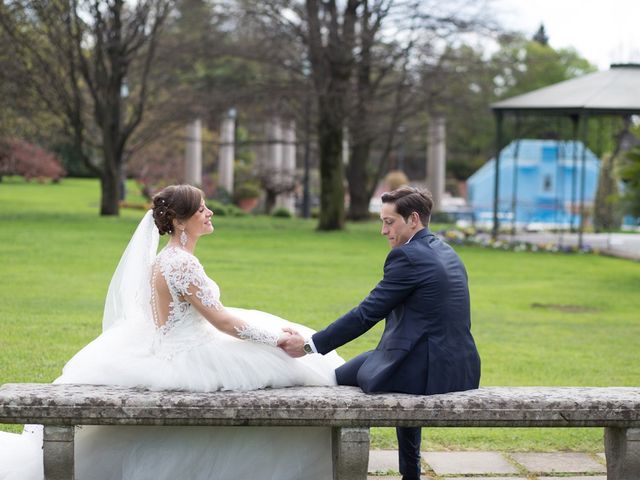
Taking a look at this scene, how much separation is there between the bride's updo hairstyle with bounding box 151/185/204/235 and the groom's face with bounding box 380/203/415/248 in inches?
37.0

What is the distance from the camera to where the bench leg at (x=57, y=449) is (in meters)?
4.96

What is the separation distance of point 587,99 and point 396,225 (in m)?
17.7

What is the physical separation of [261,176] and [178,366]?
30977 millimetres

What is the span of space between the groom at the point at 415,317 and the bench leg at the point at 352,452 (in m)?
0.25

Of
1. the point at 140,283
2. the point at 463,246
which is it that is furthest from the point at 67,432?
the point at 463,246

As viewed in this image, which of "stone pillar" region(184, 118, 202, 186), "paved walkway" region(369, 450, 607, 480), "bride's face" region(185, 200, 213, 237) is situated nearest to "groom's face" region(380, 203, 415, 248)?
"bride's face" region(185, 200, 213, 237)

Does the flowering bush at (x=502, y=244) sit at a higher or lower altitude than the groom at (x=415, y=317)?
lower

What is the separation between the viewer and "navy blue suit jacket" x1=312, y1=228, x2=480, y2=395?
520 centimetres

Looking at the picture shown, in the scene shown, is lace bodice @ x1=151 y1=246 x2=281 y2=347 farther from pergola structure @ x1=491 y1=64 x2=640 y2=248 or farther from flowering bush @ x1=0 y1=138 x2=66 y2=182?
flowering bush @ x1=0 y1=138 x2=66 y2=182

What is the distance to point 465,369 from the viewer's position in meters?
5.30

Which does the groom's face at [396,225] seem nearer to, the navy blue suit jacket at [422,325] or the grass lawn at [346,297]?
the navy blue suit jacket at [422,325]

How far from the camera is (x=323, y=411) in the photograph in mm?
5012

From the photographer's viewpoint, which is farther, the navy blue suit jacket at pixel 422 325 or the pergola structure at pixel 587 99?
the pergola structure at pixel 587 99

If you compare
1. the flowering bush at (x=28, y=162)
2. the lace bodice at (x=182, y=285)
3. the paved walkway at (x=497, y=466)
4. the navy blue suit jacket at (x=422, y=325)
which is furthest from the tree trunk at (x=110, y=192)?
the navy blue suit jacket at (x=422, y=325)
